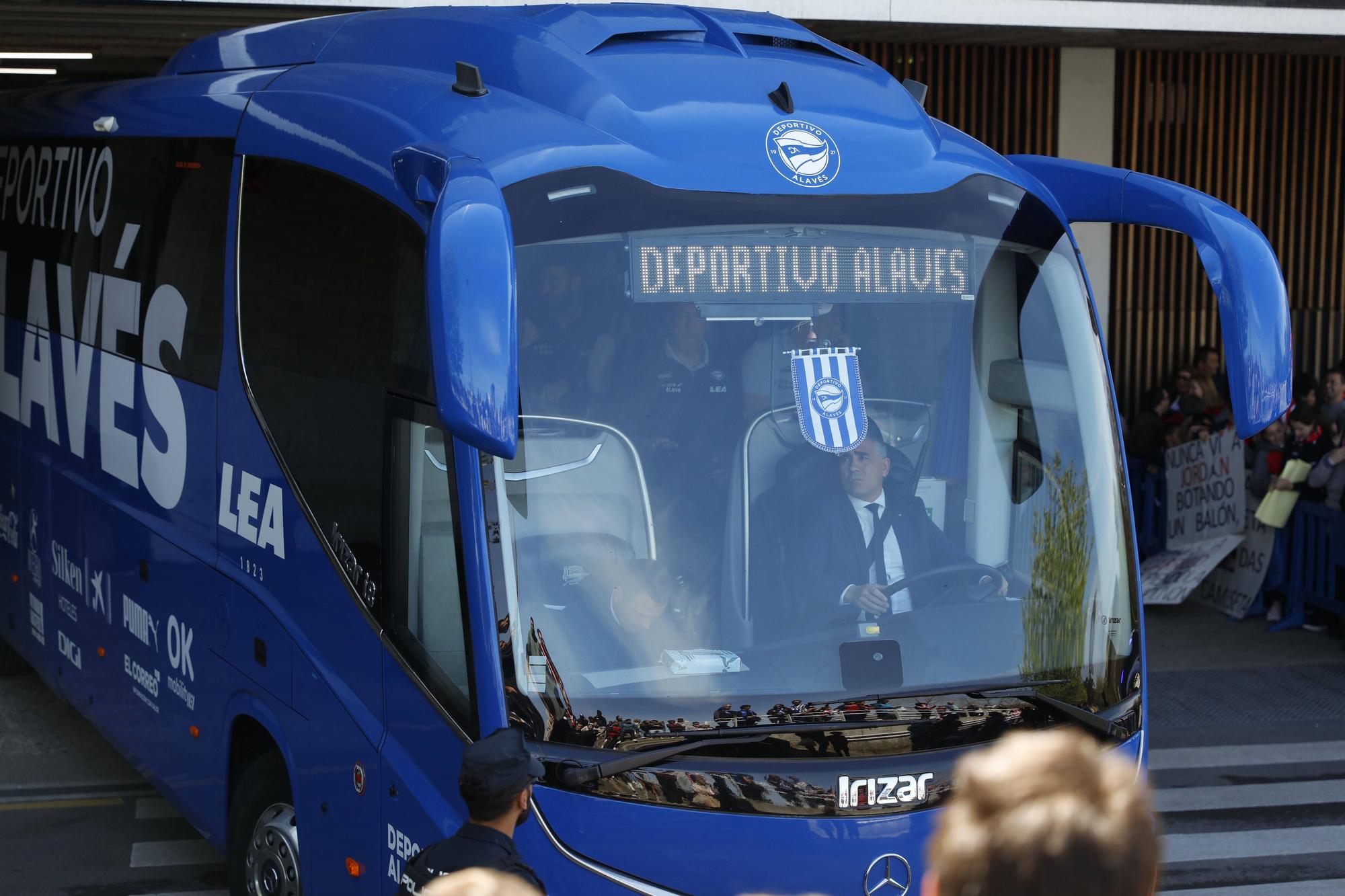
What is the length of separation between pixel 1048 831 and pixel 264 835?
4.52 m

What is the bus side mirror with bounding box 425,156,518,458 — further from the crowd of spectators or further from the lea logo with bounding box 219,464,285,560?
the crowd of spectators

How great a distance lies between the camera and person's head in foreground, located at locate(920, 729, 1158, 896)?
181cm

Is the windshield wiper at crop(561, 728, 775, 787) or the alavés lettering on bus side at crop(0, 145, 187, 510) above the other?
the alavés lettering on bus side at crop(0, 145, 187, 510)

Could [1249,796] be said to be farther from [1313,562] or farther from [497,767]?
[497,767]

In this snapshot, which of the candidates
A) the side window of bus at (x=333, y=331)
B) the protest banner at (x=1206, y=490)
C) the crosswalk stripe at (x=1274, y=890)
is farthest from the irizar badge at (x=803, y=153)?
the protest banner at (x=1206, y=490)

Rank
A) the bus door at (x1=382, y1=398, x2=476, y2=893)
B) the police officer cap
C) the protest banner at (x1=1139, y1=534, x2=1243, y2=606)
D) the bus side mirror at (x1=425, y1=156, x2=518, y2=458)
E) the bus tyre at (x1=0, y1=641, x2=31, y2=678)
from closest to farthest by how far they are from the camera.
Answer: the bus side mirror at (x1=425, y1=156, x2=518, y2=458) < the police officer cap < the bus door at (x1=382, y1=398, x2=476, y2=893) < the bus tyre at (x1=0, y1=641, x2=31, y2=678) < the protest banner at (x1=1139, y1=534, x2=1243, y2=606)

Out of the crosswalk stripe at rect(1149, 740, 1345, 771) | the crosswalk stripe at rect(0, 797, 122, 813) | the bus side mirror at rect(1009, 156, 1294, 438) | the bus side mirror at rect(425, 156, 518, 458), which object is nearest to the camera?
the bus side mirror at rect(425, 156, 518, 458)

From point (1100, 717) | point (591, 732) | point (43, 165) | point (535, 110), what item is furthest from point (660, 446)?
point (43, 165)

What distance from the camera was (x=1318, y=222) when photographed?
1622cm

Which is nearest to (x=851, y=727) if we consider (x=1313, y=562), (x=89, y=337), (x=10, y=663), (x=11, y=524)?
(x=89, y=337)

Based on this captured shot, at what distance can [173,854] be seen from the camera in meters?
7.53

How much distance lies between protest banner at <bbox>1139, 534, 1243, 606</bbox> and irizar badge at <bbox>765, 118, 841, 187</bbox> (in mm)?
8918

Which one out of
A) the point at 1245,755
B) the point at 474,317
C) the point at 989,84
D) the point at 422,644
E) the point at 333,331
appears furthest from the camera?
the point at 989,84

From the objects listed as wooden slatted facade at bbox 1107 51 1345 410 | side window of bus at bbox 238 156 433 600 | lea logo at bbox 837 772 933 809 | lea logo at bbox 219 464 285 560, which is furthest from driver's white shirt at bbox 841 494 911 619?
wooden slatted facade at bbox 1107 51 1345 410
